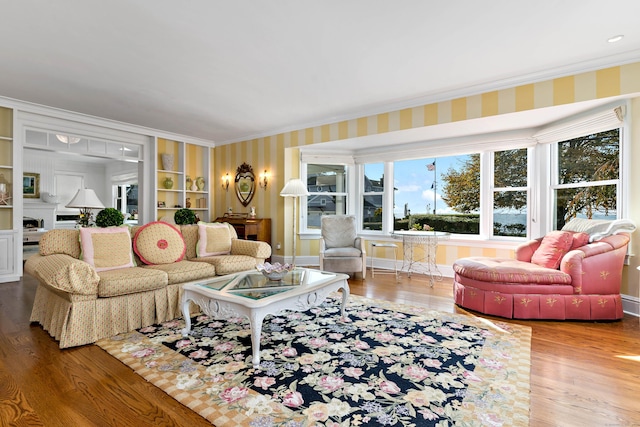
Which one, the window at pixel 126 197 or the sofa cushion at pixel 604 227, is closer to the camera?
the sofa cushion at pixel 604 227

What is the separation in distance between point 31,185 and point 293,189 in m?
7.20

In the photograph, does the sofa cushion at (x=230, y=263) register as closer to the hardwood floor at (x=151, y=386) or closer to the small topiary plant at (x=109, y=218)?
the small topiary plant at (x=109, y=218)

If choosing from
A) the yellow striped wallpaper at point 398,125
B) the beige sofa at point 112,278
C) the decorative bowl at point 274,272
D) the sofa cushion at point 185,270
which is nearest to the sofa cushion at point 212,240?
the beige sofa at point 112,278

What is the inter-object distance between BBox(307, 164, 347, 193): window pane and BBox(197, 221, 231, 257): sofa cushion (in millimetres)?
2512

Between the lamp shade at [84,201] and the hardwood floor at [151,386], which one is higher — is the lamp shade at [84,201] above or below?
above

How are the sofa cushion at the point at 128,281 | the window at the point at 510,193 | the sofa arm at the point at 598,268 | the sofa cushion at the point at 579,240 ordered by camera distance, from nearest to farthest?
the sofa cushion at the point at 128,281 < the sofa arm at the point at 598,268 < the sofa cushion at the point at 579,240 < the window at the point at 510,193

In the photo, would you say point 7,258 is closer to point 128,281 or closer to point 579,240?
point 128,281

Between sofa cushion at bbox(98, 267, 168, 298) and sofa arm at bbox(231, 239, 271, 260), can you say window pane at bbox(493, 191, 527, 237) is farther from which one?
sofa cushion at bbox(98, 267, 168, 298)

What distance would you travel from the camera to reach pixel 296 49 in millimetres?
3043

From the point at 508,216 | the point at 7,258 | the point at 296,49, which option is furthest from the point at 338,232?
the point at 7,258

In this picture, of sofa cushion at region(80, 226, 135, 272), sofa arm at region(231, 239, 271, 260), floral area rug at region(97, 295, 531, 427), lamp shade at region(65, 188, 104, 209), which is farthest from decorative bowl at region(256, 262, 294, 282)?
lamp shade at region(65, 188, 104, 209)

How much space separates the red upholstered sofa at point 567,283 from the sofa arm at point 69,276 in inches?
138

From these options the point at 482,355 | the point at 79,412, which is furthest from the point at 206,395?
the point at 482,355

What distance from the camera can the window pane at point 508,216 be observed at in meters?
4.82
